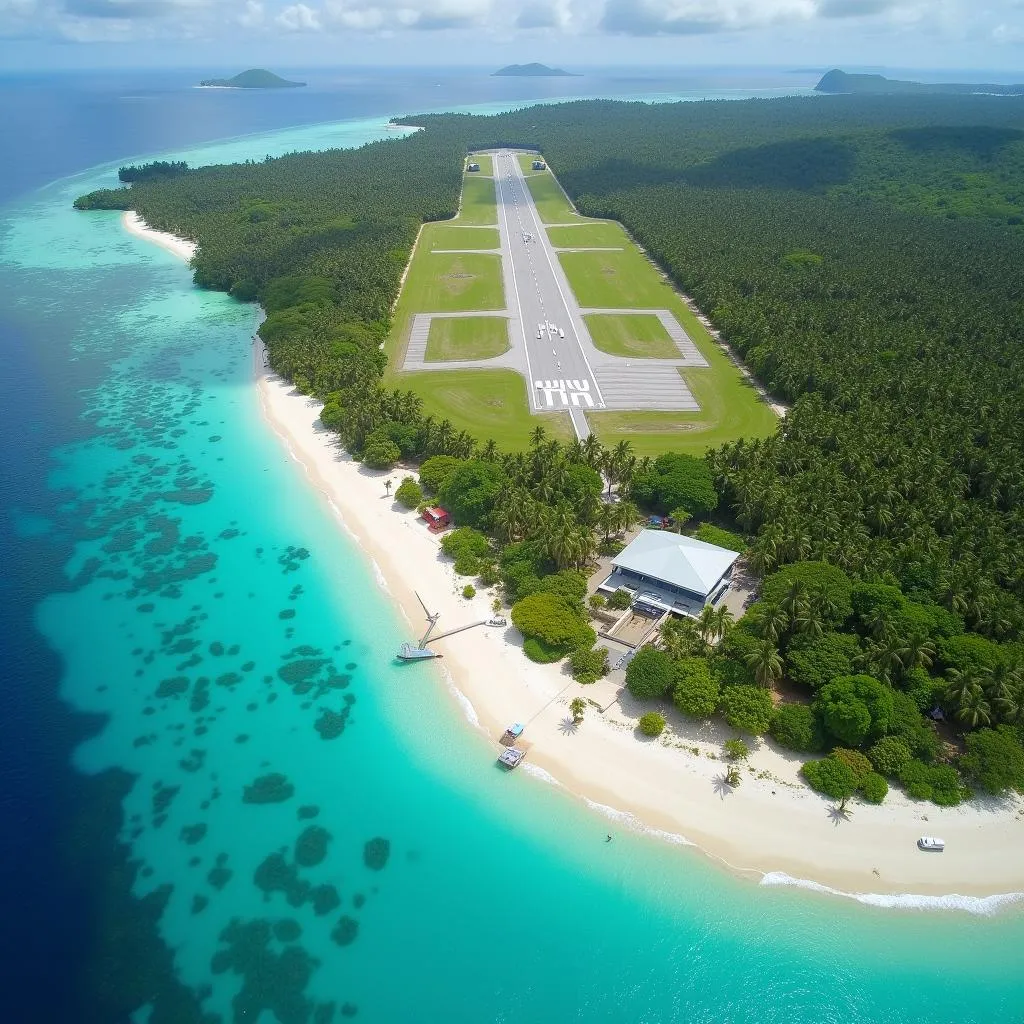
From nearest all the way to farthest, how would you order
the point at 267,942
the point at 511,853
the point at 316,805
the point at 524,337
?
the point at 267,942 → the point at 511,853 → the point at 316,805 → the point at 524,337

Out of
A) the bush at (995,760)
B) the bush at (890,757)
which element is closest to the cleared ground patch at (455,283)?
the bush at (890,757)

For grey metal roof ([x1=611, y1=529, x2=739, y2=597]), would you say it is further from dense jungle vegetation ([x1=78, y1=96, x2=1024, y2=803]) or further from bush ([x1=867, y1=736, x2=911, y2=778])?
bush ([x1=867, y1=736, x2=911, y2=778])

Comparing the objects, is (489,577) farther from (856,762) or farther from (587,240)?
(587,240)

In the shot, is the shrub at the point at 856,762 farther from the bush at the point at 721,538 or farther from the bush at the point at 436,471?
the bush at the point at 436,471

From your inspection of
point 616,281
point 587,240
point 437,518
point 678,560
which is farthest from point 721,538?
point 587,240

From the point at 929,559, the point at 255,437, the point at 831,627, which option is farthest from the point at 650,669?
the point at 255,437

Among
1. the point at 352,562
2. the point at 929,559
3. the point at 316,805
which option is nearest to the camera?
the point at 316,805

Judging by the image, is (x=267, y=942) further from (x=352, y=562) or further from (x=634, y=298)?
(x=634, y=298)
